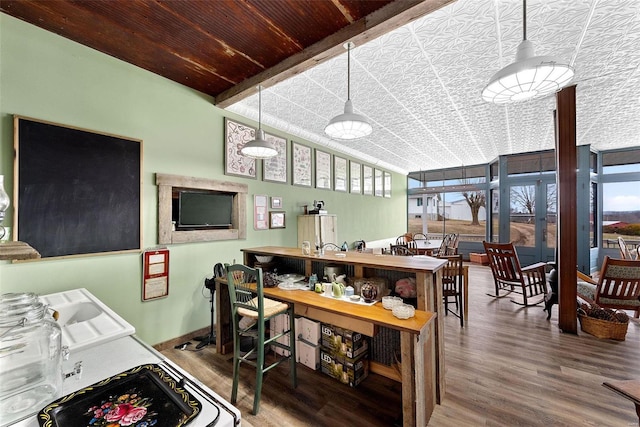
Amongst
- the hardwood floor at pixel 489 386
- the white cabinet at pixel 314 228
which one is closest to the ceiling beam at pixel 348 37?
the white cabinet at pixel 314 228

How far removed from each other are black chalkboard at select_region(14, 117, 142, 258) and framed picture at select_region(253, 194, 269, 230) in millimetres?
1430

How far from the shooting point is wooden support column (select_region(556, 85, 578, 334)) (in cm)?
296

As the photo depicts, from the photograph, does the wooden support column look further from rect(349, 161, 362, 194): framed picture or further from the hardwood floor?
rect(349, 161, 362, 194): framed picture

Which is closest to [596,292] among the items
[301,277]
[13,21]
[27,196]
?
[301,277]

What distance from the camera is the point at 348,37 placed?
2.03 m

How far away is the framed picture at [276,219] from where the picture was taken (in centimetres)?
391

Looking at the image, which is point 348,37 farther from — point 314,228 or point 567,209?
point 567,209

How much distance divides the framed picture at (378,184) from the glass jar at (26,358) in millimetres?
6484

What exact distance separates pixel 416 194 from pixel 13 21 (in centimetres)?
865

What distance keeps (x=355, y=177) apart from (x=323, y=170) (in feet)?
4.20

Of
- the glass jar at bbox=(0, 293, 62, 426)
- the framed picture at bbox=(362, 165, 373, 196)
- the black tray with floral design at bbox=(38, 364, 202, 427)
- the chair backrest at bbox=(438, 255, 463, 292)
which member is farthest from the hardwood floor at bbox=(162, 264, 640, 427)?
the framed picture at bbox=(362, 165, 373, 196)

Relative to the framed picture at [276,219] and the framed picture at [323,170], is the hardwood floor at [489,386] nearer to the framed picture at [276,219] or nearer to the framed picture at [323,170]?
the framed picture at [276,219]

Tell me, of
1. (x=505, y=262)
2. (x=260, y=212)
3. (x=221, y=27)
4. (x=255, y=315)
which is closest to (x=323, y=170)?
(x=260, y=212)

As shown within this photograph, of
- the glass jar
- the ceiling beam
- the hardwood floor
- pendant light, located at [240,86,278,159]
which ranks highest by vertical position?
the ceiling beam
